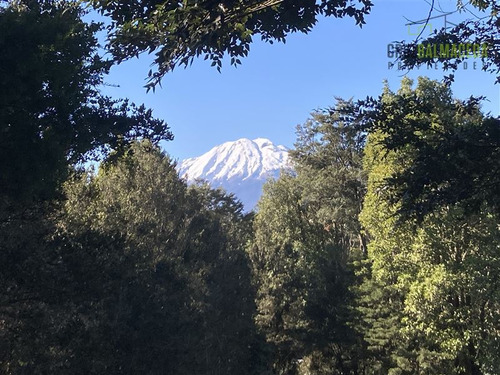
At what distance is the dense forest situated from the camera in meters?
6.94

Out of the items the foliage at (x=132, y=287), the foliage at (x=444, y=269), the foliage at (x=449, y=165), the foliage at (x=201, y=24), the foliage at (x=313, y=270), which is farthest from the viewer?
the foliage at (x=313, y=270)

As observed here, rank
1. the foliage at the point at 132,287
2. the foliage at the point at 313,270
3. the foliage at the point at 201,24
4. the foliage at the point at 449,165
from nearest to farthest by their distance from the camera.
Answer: the foliage at the point at 201,24
the foliage at the point at 449,165
the foliage at the point at 132,287
the foliage at the point at 313,270

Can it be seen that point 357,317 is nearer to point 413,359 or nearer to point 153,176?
point 413,359

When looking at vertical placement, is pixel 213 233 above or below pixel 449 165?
above

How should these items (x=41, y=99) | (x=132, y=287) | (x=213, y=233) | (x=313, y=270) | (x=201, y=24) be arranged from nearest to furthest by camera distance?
(x=201, y=24) → (x=41, y=99) → (x=132, y=287) → (x=213, y=233) → (x=313, y=270)

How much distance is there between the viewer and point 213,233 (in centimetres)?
2533

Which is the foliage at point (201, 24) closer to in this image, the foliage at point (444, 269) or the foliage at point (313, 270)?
the foliage at point (444, 269)

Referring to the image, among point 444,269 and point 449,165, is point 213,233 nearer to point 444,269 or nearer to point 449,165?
point 444,269

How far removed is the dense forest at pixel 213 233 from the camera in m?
6.94

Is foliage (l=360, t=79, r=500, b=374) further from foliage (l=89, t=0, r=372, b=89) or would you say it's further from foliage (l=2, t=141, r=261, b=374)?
foliage (l=2, t=141, r=261, b=374)

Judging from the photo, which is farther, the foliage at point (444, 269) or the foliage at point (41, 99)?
the foliage at point (444, 269)

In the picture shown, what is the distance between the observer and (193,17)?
4.79 meters

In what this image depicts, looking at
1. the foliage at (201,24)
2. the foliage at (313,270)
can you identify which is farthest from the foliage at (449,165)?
the foliage at (313,270)

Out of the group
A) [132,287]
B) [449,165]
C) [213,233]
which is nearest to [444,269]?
[449,165]
